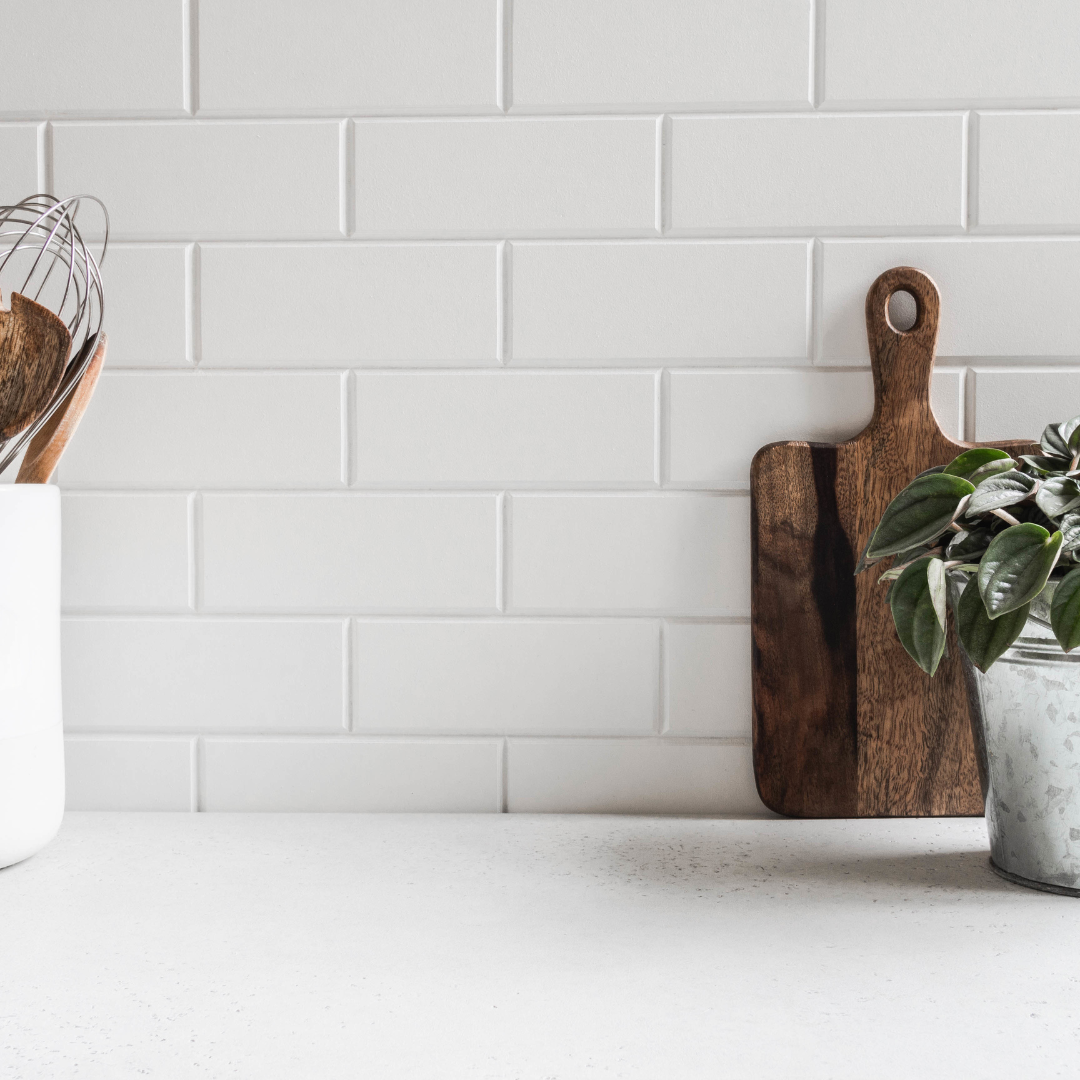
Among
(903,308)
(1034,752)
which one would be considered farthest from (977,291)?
(1034,752)

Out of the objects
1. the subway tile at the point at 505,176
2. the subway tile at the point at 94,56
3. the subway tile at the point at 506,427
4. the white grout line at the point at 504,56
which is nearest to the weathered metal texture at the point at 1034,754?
the subway tile at the point at 506,427

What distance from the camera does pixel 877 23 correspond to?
765 mm

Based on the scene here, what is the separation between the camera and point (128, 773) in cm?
82

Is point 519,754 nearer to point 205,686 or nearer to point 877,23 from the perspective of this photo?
point 205,686

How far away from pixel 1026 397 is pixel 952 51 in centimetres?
29

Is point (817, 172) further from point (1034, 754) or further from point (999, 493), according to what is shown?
point (1034, 754)

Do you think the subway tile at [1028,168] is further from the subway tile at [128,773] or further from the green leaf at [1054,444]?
the subway tile at [128,773]

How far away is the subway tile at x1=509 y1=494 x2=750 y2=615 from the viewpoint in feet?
2.61

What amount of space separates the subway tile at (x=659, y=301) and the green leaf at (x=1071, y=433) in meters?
0.21

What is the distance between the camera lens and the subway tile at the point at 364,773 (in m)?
0.81

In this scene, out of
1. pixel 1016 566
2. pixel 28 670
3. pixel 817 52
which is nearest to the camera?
pixel 1016 566

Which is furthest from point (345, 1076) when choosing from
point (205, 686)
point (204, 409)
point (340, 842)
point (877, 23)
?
point (877, 23)

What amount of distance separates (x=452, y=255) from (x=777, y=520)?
1.16 feet

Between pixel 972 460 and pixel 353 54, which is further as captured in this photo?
Result: pixel 353 54
